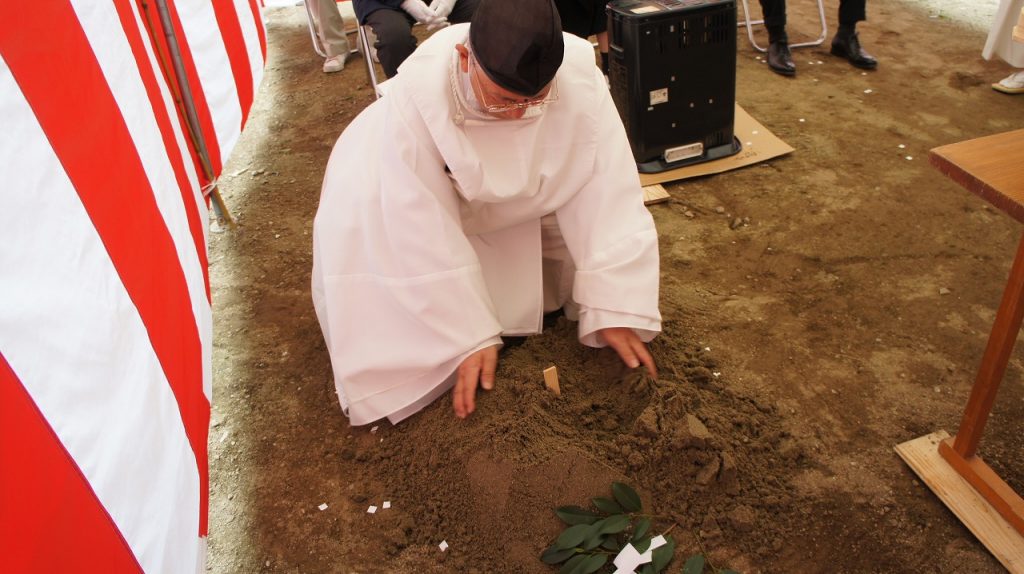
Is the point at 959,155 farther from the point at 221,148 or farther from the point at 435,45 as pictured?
the point at 221,148

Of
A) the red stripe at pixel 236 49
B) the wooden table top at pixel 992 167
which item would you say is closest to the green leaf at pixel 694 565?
the wooden table top at pixel 992 167

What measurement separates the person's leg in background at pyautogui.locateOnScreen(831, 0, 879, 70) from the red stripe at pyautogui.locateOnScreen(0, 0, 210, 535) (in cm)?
373

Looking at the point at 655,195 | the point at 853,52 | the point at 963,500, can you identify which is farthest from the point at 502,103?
the point at 853,52

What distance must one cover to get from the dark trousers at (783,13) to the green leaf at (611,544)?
3411 millimetres

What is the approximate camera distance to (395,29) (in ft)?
10.9

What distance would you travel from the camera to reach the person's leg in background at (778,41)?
4.03 meters

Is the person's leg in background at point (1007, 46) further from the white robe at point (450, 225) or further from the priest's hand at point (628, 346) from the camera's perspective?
the priest's hand at point (628, 346)

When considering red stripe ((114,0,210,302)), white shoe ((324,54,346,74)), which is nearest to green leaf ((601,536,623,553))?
red stripe ((114,0,210,302))

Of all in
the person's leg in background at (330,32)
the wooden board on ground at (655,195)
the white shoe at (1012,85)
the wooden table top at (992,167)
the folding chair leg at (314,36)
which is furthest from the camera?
the folding chair leg at (314,36)

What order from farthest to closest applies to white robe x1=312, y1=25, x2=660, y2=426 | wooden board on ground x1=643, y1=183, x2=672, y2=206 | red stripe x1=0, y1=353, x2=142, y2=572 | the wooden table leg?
1. wooden board on ground x1=643, y1=183, x2=672, y2=206
2. white robe x1=312, y1=25, x2=660, y2=426
3. the wooden table leg
4. red stripe x1=0, y1=353, x2=142, y2=572

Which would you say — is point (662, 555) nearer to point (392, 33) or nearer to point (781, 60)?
point (392, 33)

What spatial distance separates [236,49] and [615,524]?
3047 millimetres

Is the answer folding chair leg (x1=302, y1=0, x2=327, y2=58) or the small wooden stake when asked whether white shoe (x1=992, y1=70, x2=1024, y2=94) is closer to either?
the small wooden stake

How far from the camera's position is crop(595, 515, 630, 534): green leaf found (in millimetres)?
1632
